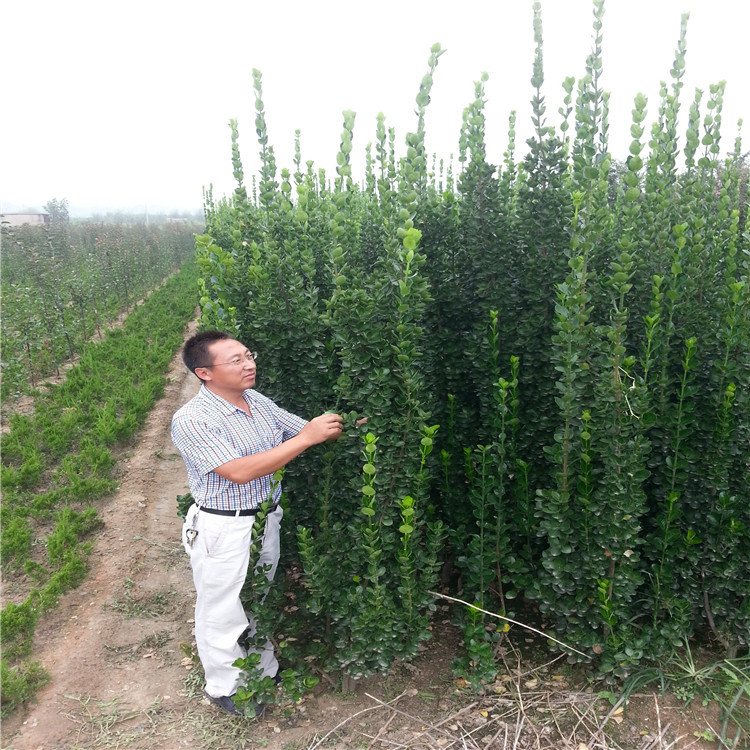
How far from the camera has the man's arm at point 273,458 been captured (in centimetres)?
258

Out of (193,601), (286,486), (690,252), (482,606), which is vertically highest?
(690,252)

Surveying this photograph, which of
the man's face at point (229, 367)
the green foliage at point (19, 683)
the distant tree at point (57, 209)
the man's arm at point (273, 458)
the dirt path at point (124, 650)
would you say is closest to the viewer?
the man's arm at point (273, 458)

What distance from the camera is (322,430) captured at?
2635 mm

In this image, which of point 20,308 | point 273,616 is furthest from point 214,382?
point 20,308

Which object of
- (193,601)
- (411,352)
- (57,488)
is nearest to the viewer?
(411,352)

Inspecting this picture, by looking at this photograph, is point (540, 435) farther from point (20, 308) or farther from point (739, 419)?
point (20, 308)

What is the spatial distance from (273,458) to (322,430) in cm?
23

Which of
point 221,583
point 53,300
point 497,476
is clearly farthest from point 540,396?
point 53,300

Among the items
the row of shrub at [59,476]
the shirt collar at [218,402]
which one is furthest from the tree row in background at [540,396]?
the row of shrub at [59,476]

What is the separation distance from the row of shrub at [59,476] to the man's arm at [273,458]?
1769 mm

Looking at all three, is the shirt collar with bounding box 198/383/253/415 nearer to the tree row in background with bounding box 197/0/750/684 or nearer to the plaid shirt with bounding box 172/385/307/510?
the plaid shirt with bounding box 172/385/307/510

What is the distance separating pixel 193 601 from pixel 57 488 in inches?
85.2

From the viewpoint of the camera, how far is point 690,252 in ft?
9.46

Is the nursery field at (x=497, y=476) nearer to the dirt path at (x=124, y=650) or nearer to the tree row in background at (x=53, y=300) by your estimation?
the dirt path at (x=124, y=650)
